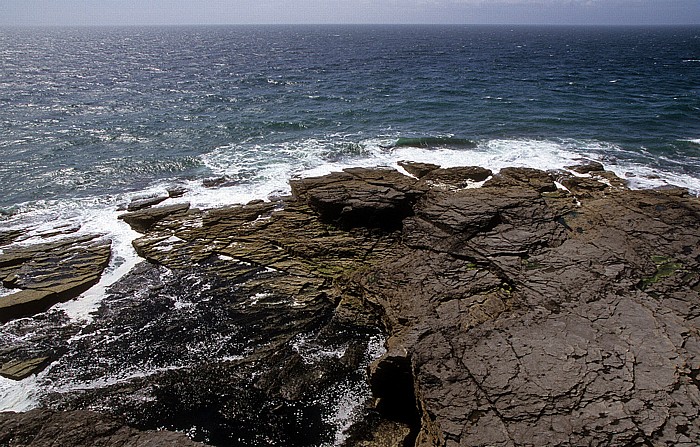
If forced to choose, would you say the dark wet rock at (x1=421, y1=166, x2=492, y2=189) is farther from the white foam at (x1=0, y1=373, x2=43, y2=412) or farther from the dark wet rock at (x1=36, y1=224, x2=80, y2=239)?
the white foam at (x1=0, y1=373, x2=43, y2=412)

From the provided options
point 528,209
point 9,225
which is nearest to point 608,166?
point 528,209

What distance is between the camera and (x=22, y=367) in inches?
548

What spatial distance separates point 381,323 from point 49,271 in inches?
540

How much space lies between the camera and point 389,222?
19812 millimetres

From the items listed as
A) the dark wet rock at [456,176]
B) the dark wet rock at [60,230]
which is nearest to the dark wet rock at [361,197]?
the dark wet rock at [456,176]

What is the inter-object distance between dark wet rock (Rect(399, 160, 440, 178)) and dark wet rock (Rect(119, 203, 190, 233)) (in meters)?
12.7

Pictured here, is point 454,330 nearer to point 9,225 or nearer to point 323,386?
point 323,386

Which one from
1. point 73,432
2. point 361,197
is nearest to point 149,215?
point 361,197

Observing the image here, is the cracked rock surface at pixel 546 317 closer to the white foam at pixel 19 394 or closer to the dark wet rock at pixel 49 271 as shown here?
the white foam at pixel 19 394

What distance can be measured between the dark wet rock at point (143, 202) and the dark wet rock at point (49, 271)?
3.11 metres

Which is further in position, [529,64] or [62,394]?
[529,64]

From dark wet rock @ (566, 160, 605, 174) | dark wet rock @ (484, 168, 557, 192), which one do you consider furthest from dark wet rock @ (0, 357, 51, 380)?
dark wet rock @ (566, 160, 605, 174)

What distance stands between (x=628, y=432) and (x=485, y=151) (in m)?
23.7

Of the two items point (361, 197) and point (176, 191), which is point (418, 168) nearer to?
point (361, 197)
